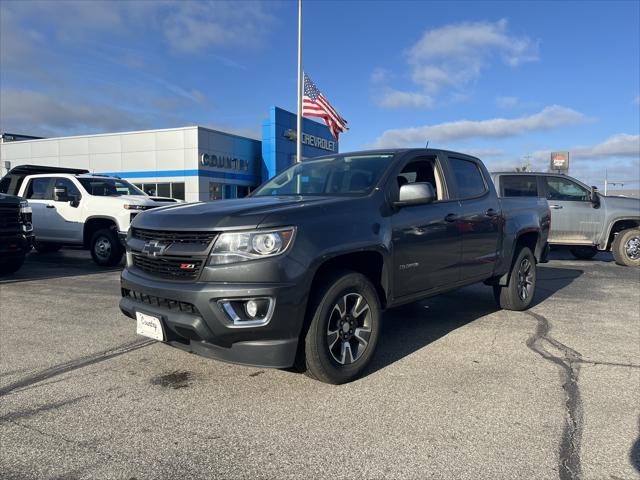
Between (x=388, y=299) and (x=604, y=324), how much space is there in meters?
3.26

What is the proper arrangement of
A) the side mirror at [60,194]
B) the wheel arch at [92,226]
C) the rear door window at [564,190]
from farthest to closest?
the rear door window at [564,190], the wheel arch at [92,226], the side mirror at [60,194]

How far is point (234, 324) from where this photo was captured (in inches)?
125

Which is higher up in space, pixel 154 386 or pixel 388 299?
pixel 388 299

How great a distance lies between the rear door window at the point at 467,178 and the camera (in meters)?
5.25

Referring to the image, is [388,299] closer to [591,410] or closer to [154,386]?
[591,410]

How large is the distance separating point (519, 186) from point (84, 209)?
31.8 feet

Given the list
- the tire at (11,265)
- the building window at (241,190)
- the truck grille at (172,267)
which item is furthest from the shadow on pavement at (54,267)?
the building window at (241,190)

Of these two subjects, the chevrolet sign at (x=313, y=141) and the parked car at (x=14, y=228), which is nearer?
the parked car at (x=14, y=228)

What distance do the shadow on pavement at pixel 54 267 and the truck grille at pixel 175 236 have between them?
5827mm

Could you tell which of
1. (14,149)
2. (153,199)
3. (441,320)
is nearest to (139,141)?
(14,149)

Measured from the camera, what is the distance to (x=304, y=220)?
11.2 feet

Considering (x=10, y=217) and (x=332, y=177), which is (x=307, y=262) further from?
(x=10, y=217)

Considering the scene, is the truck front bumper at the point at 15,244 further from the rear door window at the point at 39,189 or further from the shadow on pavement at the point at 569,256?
the shadow on pavement at the point at 569,256

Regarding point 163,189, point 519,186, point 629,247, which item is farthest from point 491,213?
point 163,189
